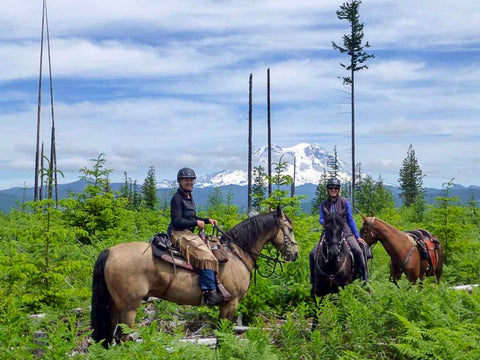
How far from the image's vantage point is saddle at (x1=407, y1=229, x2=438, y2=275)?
44.1ft

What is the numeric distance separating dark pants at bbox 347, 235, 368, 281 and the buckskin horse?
14cm

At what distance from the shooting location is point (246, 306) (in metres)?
11.3

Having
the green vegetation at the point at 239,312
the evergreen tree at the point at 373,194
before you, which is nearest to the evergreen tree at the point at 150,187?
the evergreen tree at the point at 373,194

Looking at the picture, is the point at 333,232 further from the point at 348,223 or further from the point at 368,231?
the point at 368,231

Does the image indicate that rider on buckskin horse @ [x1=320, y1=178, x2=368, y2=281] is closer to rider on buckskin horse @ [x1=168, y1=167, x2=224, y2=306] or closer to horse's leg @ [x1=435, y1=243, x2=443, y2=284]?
rider on buckskin horse @ [x1=168, y1=167, x2=224, y2=306]

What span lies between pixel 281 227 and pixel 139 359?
466cm

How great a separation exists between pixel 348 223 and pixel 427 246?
4766 millimetres

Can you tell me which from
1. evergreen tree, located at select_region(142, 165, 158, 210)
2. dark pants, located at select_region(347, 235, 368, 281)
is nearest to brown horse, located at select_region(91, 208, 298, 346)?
dark pants, located at select_region(347, 235, 368, 281)

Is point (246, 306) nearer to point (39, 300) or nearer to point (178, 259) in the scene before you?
point (178, 259)

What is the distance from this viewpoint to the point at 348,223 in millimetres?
10164

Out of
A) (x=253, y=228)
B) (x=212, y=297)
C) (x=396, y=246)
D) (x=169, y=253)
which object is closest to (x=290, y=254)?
(x=253, y=228)

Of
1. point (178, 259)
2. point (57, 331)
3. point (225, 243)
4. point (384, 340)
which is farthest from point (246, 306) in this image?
point (57, 331)

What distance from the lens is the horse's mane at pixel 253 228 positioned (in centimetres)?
913

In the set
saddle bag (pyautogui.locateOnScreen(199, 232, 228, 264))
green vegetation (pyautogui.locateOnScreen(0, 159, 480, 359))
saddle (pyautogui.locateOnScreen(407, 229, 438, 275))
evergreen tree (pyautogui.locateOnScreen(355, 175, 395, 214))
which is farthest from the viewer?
evergreen tree (pyautogui.locateOnScreen(355, 175, 395, 214))
